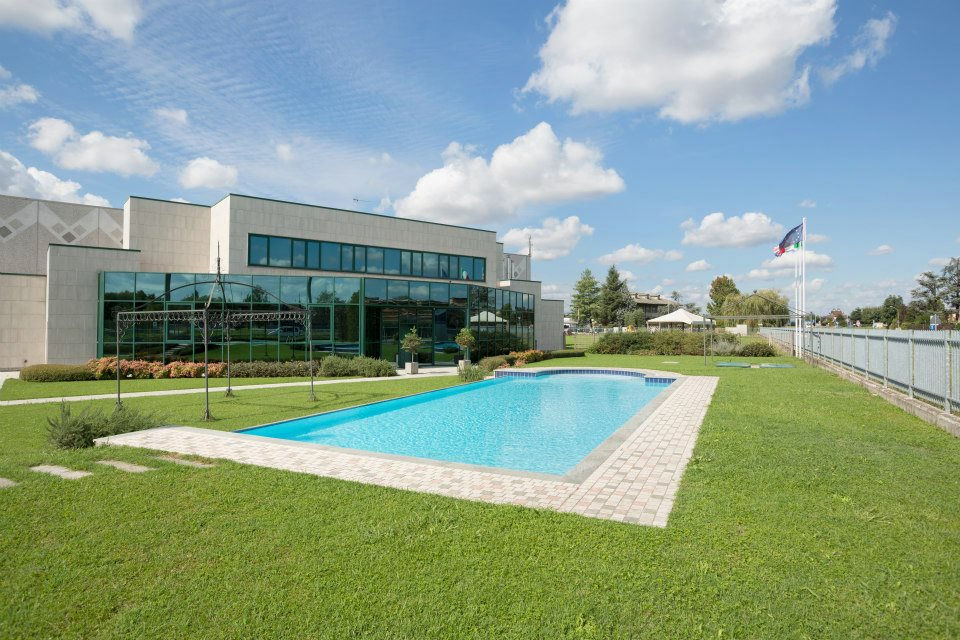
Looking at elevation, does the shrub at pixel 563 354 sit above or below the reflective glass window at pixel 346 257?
below

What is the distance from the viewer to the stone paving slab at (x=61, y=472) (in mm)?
6152

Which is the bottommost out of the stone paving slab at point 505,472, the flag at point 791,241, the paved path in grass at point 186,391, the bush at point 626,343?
the paved path in grass at point 186,391

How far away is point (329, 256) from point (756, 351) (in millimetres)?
27390

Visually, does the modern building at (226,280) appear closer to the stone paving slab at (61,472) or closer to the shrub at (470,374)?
the shrub at (470,374)

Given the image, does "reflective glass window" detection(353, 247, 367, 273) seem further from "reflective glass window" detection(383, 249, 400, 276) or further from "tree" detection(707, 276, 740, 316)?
"tree" detection(707, 276, 740, 316)

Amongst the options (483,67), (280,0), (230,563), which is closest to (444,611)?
(230,563)

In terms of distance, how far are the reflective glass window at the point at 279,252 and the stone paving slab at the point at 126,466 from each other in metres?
18.8

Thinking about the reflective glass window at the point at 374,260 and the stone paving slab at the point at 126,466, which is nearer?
the stone paving slab at the point at 126,466

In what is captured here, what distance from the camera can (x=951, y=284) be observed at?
5966 cm

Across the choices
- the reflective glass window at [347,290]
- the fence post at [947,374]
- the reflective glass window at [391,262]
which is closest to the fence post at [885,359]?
the fence post at [947,374]

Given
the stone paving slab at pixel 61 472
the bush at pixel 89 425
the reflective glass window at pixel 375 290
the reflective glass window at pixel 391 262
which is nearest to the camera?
the stone paving slab at pixel 61 472

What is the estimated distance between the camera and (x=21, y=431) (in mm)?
9305

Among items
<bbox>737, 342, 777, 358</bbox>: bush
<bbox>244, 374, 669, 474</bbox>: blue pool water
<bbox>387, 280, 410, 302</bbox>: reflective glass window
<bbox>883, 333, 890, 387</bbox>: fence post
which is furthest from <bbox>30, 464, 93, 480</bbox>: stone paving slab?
<bbox>737, 342, 777, 358</bbox>: bush

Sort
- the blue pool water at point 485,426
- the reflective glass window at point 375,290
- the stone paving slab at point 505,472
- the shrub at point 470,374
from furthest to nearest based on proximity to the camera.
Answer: the reflective glass window at point 375,290, the shrub at point 470,374, the blue pool water at point 485,426, the stone paving slab at point 505,472
